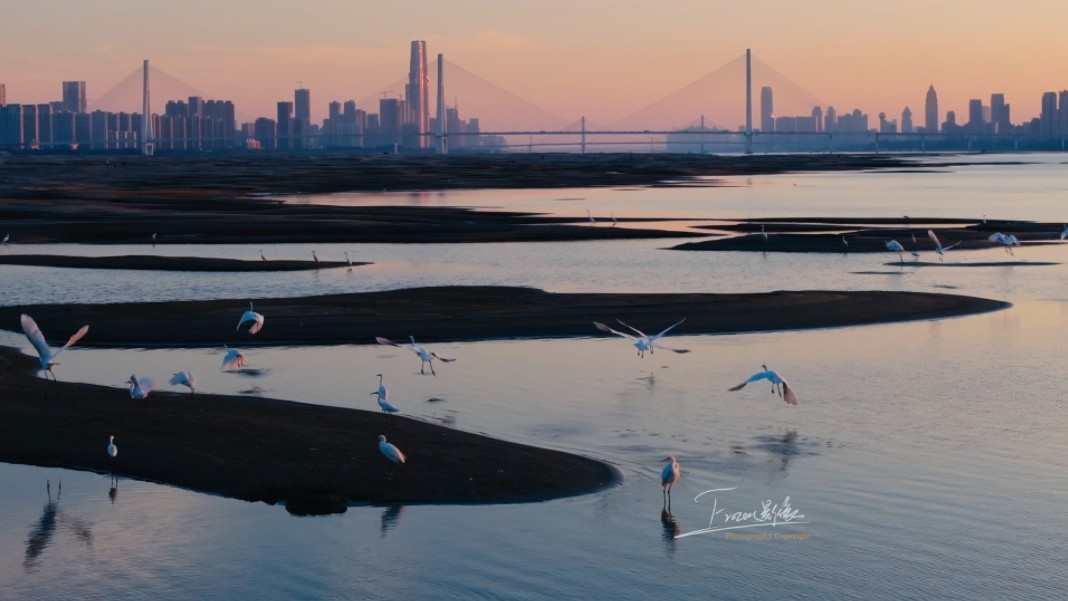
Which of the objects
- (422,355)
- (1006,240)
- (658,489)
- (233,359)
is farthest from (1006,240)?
(658,489)

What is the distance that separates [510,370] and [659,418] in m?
3.66

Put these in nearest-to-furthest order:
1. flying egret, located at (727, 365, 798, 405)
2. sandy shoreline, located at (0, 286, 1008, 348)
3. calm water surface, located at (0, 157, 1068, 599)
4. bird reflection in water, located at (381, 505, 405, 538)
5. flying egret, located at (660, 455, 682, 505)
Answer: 1. calm water surface, located at (0, 157, 1068, 599)
2. bird reflection in water, located at (381, 505, 405, 538)
3. flying egret, located at (660, 455, 682, 505)
4. flying egret, located at (727, 365, 798, 405)
5. sandy shoreline, located at (0, 286, 1008, 348)

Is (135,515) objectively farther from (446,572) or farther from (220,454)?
(446,572)

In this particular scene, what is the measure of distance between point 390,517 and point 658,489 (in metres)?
2.35

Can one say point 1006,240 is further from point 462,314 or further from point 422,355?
point 422,355

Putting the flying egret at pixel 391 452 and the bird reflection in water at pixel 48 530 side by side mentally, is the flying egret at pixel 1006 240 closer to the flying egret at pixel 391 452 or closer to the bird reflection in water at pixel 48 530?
the flying egret at pixel 391 452

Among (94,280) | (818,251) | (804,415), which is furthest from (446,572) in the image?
(818,251)

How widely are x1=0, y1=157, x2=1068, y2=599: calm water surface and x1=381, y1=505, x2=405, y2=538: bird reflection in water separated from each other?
3 cm

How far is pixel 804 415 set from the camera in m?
15.6

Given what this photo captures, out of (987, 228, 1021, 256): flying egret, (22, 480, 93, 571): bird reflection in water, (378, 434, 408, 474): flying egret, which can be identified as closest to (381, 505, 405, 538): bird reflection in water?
(378, 434, 408, 474): flying egret

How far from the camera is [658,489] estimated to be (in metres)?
12.3

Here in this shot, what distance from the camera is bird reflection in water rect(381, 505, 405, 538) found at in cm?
1130

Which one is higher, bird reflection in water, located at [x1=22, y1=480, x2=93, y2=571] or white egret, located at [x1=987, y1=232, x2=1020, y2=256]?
white egret, located at [x1=987, y1=232, x2=1020, y2=256]

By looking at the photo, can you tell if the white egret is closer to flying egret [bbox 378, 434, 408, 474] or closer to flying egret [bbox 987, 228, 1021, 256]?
flying egret [bbox 987, 228, 1021, 256]
